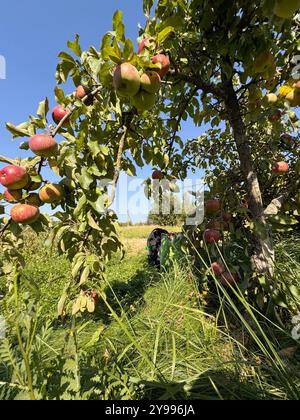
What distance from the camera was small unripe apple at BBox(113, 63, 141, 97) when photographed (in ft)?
3.04

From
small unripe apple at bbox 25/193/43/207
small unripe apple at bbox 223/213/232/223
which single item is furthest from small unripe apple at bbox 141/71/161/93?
small unripe apple at bbox 223/213/232/223

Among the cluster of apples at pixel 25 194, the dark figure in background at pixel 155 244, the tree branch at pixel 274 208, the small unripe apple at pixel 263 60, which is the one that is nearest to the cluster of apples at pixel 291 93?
the small unripe apple at pixel 263 60

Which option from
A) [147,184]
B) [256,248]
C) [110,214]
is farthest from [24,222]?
[256,248]

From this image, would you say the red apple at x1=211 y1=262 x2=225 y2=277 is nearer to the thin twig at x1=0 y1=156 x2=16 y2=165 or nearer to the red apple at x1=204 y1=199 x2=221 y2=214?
the red apple at x1=204 y1=199 x2=221 y2=214

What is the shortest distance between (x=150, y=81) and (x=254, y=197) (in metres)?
1.07

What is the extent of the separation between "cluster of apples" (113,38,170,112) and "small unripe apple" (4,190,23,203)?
60 centimetres

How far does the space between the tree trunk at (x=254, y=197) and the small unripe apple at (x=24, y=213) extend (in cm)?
121

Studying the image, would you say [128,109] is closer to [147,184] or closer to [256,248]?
[147,184]

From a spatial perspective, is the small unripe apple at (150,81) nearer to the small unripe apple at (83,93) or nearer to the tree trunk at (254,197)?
the small unripe apple at (83,93)

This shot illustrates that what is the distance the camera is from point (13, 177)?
103 centimetres

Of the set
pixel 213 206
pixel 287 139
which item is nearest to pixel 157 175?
pixel 213 206

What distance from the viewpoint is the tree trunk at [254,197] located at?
1.63 m
